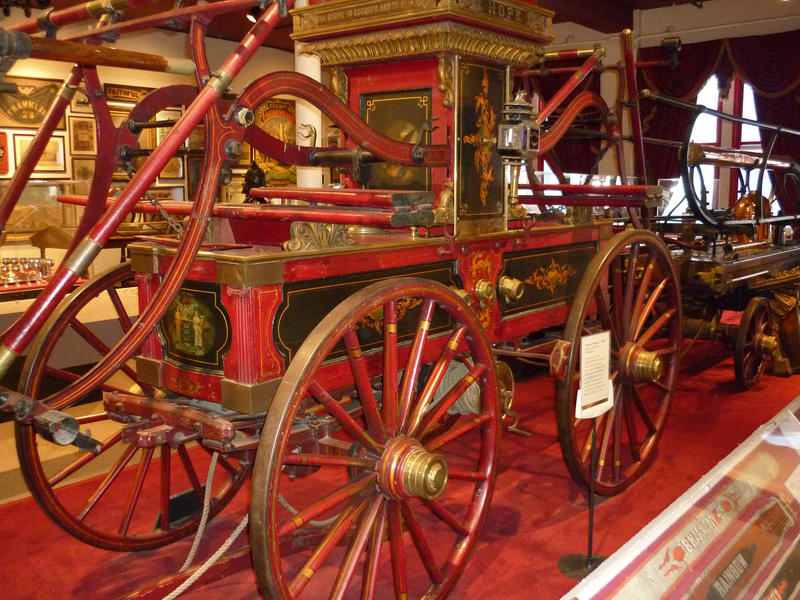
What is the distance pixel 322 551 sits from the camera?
6.98 ft

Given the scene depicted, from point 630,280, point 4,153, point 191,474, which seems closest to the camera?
point 191,474

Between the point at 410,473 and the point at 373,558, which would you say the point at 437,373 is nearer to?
the point at 410,473

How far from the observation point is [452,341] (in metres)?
2.53

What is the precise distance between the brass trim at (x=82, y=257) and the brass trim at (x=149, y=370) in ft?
2.27

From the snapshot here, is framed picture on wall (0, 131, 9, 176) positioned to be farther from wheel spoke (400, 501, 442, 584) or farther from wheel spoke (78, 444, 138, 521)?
wheel spoke (400, 501, 442, 584)

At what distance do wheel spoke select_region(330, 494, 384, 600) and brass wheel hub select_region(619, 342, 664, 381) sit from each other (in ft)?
4.99

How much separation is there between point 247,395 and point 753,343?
160 inches

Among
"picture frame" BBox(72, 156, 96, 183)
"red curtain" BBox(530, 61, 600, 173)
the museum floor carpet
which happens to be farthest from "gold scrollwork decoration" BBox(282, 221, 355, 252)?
"red curtain" BBox(530, 61, 600, 173)

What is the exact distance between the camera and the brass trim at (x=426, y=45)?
2.92 m

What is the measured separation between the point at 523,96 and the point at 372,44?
0.64 m

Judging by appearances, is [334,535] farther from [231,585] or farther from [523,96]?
[523,96]

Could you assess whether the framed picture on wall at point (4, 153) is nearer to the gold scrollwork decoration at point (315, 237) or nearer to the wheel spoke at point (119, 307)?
the wheel spoke at point (119, 307)

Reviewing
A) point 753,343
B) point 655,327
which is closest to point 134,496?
point 655,327

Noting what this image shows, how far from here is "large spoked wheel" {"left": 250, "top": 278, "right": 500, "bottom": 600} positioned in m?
1.95
